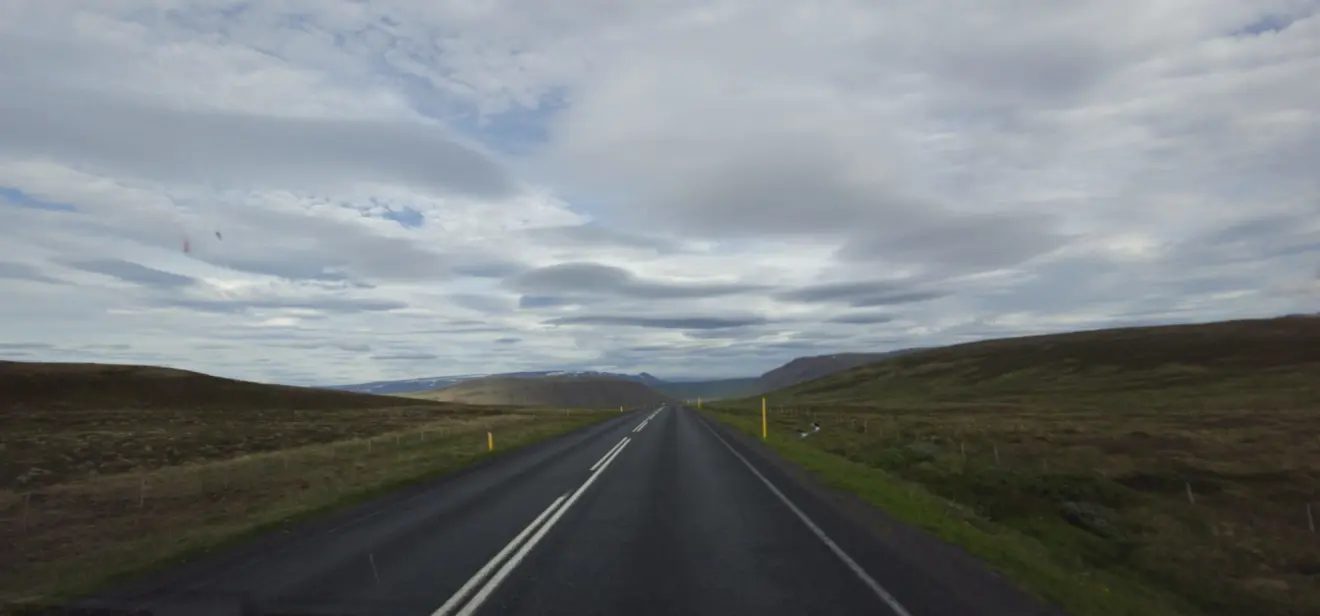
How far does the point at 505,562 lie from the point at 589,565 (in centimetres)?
114

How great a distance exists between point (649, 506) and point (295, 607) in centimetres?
854

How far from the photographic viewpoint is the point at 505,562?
10430 millimetres

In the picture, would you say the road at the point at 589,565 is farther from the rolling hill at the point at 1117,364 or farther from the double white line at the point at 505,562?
the rolling hill at the point at 1117,364

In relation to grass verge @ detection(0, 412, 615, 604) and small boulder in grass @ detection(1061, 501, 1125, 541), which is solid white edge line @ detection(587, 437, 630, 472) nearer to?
grass verge @ detection(0, 412, 615, 604)

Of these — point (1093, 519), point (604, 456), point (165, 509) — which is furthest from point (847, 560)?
point (604, 456)

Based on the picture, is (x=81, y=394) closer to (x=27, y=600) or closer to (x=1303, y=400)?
(x=27, y=600)

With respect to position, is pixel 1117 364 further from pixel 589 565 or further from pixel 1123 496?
pixel 589 565

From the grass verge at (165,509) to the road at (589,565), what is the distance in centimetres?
102

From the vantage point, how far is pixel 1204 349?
114125 millimetres

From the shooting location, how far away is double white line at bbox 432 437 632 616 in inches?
325

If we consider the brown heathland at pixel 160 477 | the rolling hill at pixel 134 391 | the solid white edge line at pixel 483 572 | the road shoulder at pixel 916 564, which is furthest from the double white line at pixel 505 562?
the rolling hill at pixel 134 391

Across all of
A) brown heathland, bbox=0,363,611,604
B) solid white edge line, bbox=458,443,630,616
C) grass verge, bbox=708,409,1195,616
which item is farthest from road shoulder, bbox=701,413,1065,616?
brown heathland, bbox=0,363,611,604

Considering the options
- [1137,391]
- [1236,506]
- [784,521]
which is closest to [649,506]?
[784,521]

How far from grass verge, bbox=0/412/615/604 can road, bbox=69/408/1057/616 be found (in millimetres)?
1023
